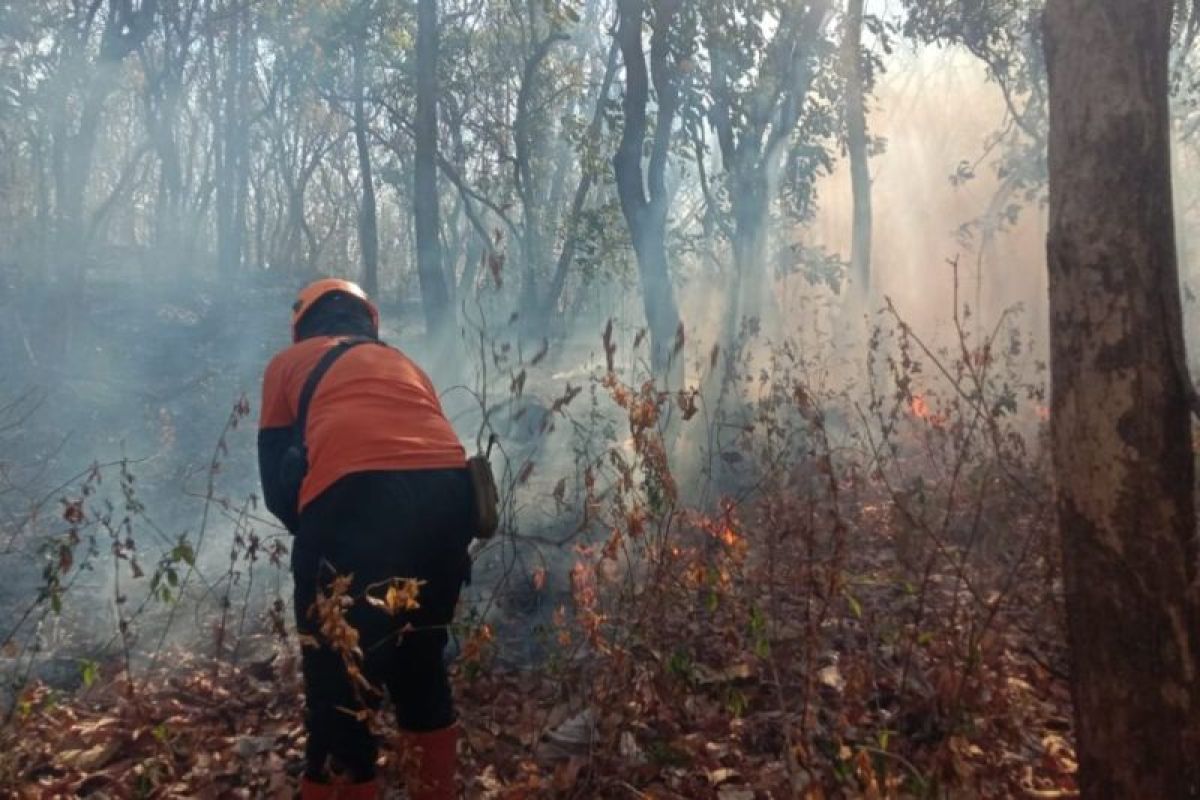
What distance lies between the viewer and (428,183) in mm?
10258

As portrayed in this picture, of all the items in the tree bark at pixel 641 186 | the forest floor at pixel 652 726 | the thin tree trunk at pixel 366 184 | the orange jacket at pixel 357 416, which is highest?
the thin tree trunk at pixel 366 184

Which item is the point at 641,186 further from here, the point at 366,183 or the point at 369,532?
the point at 366,183

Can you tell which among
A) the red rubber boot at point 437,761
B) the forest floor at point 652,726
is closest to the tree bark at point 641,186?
the forest floor at point 652,726

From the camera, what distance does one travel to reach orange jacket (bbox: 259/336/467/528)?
8.93ft

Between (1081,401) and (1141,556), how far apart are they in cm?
35

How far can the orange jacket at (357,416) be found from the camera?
8.93 feet

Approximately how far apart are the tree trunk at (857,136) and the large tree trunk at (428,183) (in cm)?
516

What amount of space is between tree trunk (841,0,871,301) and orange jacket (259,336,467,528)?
1094 cm

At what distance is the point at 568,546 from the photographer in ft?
19.9

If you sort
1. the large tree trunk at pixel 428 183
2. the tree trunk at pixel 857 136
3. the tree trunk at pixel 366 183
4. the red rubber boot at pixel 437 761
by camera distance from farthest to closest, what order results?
the tree trunk at pixel 366 183 → the tree trunk at pixel 857 136 → the large tree trunk at pixel 428 183 → the red rubber boot at pixel 437 761

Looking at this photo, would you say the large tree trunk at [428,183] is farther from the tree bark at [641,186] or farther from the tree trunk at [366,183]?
the tree trunk at [366,183]

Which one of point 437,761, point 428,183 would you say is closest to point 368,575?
point 437,761

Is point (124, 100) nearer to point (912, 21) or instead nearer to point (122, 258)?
point (122, 258)

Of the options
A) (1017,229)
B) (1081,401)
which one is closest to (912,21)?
(1017,229)
